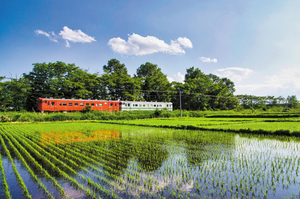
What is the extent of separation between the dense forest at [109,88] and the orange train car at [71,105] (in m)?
3.84

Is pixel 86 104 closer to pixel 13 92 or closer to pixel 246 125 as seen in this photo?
pixel 13 92

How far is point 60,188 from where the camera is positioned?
4.33 metres

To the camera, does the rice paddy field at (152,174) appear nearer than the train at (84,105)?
Yes

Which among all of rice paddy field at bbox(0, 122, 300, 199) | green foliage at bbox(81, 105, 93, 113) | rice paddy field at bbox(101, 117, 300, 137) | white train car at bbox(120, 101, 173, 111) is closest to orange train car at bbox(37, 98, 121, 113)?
green foliage at bbox(81, 105, 93, 113)

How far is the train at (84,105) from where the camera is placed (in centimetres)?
2825

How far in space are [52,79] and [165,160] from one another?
37.2m

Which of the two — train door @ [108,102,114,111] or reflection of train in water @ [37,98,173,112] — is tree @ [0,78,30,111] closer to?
reflection of train in water @ [37,98,173,112]

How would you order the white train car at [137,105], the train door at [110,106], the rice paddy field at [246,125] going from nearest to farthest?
the rice paddy field at [246,125], the train door at [110,106], the white train car at [137,105]

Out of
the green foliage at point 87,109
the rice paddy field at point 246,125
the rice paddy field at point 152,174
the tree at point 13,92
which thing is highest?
the tree at point 13,92

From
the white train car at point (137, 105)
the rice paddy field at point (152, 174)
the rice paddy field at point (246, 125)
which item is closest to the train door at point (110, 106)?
the white train car at point (137, 105)

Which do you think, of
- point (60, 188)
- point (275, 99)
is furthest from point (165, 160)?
point (275, 99)

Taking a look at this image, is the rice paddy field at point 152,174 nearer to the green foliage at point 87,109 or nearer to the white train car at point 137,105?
the green foliage at point 87,109

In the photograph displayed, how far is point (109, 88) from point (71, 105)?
15695mm

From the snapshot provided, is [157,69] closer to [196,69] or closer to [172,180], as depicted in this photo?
[196,69]
